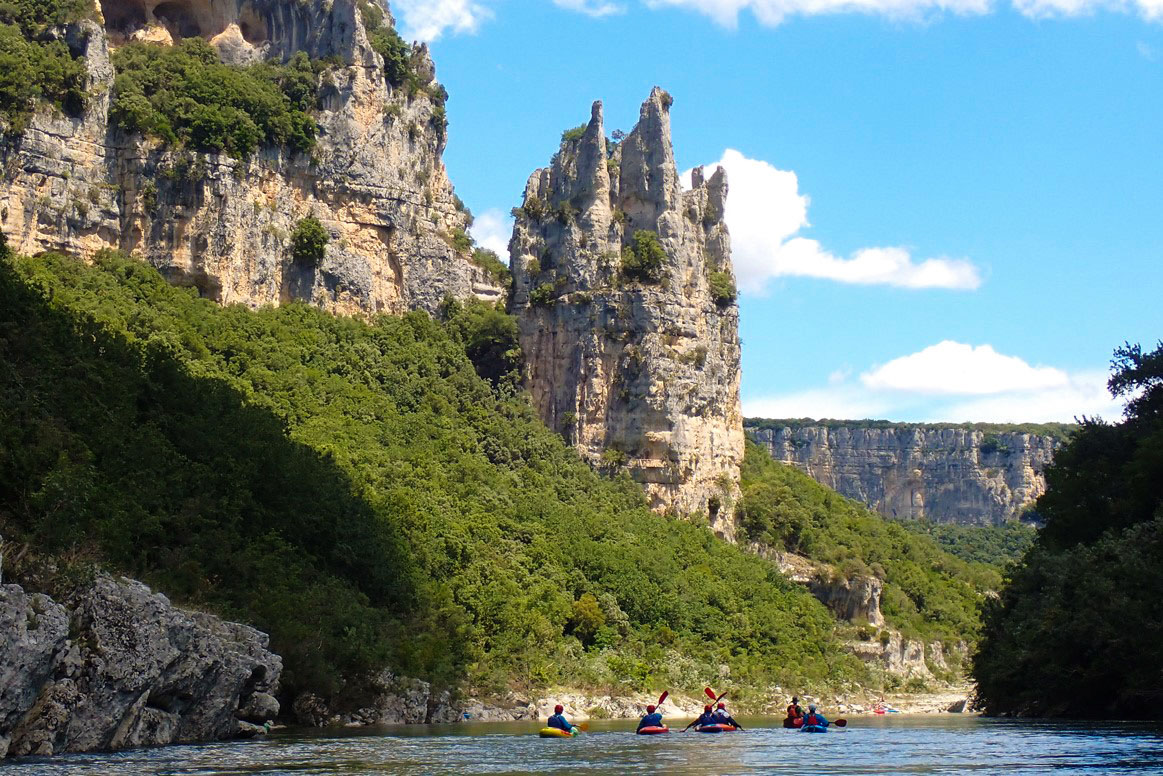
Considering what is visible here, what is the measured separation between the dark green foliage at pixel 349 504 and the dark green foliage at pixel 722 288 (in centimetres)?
1657

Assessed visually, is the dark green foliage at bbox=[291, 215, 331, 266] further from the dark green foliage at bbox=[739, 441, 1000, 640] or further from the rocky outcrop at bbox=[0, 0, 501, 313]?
the dark green foliage at bbox=[739, 441, 1000, 640]

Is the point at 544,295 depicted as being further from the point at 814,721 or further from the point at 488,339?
the point at 814,721

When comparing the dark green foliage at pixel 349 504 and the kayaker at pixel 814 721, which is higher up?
the dark green foliage at pixel 349 504

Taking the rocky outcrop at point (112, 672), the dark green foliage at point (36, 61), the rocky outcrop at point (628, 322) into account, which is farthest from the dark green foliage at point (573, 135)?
the rocky outcrop at point (112, 672)

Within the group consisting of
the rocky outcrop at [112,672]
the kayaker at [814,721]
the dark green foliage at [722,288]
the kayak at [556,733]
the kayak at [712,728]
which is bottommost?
the kayak at [712,728]

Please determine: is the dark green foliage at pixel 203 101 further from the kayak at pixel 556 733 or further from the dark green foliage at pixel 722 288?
the kayak at pixel 556 733

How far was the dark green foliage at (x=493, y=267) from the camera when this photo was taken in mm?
102625

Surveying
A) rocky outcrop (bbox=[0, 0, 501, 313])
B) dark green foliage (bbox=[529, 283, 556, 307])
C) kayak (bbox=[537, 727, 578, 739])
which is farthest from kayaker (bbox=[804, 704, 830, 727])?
dark green foliage (bbox=[529, 283, 556, 307])

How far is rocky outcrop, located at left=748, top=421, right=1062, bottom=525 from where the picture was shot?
193500 millimetres

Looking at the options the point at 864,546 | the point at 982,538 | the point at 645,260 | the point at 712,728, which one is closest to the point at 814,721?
the point at 712,728

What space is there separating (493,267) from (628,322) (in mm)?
11174

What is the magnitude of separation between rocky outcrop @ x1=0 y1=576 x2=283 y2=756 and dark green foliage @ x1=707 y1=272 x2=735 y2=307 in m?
64.9

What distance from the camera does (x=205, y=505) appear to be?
2164 inches

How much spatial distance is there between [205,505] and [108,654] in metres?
19.5
